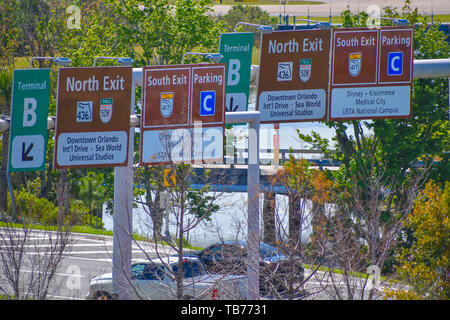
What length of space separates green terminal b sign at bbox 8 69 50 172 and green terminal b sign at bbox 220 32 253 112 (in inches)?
174

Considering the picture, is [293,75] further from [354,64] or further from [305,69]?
[354,64]

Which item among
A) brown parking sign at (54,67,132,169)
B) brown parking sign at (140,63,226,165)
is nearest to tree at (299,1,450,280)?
brown parking sign at (140,63,226,165)

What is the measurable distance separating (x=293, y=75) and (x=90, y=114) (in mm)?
4251

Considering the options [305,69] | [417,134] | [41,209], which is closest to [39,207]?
[41,209]

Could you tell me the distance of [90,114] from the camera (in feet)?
48.8

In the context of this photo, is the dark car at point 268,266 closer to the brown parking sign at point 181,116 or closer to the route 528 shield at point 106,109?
the brown parking sign at point 181,116

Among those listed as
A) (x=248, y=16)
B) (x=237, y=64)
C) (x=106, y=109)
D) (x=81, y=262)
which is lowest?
(x=81, y=262)

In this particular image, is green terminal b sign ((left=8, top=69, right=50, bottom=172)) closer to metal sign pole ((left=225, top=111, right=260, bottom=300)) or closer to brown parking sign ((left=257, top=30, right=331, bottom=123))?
metal sign pole ((left=225, top=111, right=260, bottom=300))

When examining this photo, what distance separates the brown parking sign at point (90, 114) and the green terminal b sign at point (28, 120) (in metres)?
0.30

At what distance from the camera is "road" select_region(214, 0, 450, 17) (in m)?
55.9

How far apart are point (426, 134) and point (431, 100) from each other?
1.46m

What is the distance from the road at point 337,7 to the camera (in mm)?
55875
